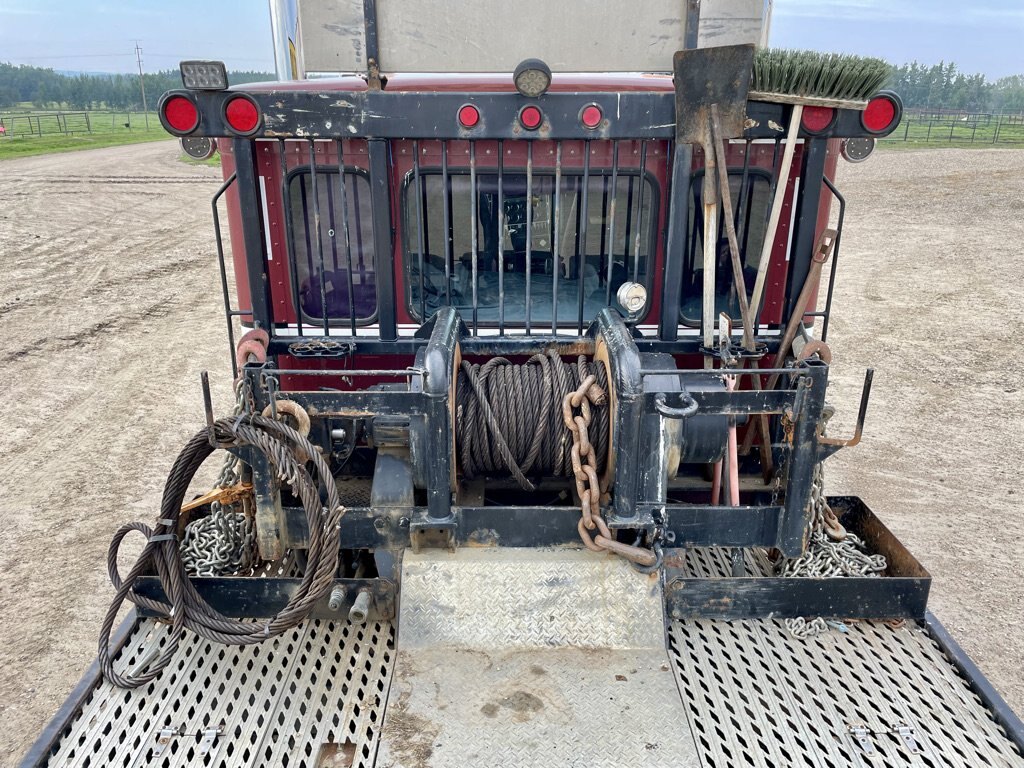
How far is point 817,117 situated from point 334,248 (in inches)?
91.8

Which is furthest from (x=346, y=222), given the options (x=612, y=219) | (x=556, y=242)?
(x=612, y=219)

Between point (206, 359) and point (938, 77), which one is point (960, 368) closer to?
point (206, 359)

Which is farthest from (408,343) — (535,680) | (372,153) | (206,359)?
(206,359)

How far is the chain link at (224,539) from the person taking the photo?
348 cm

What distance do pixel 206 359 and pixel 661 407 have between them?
732 centimetres

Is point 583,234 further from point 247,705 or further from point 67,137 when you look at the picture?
point 67,137

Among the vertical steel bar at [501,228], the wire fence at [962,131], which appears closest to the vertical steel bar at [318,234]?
the vertical steel bar at [501,228]

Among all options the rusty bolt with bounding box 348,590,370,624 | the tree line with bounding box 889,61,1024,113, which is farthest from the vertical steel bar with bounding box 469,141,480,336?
the tree line with bounding box 889,61,1024,113

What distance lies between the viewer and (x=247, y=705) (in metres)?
2.80

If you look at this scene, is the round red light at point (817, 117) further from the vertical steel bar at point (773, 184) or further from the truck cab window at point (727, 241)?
the truck cab window at point (727, 241)

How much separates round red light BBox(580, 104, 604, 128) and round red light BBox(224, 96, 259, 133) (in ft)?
4.39

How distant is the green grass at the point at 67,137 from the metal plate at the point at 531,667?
68.0 feet

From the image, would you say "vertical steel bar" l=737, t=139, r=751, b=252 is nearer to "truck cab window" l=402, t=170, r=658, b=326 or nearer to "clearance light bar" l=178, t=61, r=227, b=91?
"truck cab window" l=402, t=170, r=658, b=326

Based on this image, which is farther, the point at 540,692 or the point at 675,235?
the point at 675,235
